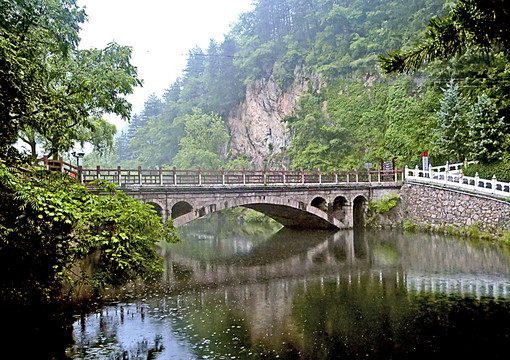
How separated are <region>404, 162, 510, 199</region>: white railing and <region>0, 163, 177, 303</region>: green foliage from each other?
20113 mm

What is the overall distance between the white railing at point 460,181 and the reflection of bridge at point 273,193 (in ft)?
8.20

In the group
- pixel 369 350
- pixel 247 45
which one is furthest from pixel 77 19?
pixel 247 45

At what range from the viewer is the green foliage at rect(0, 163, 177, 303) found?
377 inches

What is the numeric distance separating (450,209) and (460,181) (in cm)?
199

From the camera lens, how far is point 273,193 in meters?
29.9

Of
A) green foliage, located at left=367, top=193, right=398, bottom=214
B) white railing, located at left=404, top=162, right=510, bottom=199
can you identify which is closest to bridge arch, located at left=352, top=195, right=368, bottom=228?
green foliage, located at left=367, top=193, right=398, bottom=214

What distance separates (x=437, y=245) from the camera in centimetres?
2419

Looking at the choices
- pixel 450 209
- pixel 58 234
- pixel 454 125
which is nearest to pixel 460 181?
pixel 450 209

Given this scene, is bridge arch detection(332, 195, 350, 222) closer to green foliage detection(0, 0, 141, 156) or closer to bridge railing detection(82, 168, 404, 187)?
bridge railing detection(82, 168, 404, 187)

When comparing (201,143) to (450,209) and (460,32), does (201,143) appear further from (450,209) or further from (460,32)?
(460,32)

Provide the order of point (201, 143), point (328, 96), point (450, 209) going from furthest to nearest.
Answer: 1. point (201, 143)
2. point (328, 96)
3. point (450, 209)

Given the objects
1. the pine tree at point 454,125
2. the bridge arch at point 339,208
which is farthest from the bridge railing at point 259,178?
the pine tree at point 454,125

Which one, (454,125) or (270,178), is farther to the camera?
(270,178)

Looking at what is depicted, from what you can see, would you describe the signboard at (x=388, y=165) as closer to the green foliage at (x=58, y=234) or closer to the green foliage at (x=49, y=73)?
the green foliage at (x=49, y=73)
